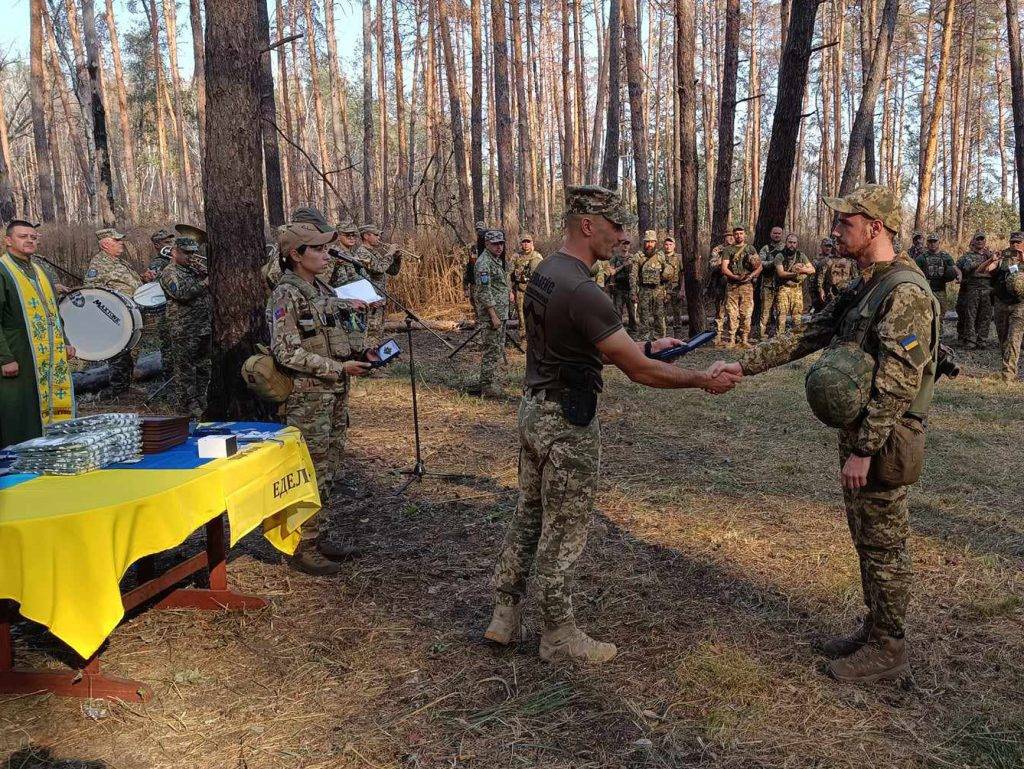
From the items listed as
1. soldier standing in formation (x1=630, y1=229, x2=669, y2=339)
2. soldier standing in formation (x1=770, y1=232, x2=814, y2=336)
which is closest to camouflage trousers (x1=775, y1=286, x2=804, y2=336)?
soldier standing in formation (x1=770, y1=232, x2=814, y2=336)

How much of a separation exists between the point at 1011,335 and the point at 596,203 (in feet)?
32.1

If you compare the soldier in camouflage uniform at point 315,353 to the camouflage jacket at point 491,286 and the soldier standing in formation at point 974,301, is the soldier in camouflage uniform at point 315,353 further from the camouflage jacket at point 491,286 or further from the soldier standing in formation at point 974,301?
the soldier standing in formation at point 974,301

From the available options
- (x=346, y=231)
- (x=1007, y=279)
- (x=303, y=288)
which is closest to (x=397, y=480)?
(x=303, y=288)

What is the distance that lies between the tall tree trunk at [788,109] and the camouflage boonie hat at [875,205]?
907cm

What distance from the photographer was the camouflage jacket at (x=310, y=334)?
4.18m

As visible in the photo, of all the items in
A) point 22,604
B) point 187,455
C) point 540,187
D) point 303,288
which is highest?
point 540,187

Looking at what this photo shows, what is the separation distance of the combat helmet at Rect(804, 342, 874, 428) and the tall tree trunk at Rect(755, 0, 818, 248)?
9.57 meters

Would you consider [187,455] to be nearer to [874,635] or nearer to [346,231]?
[874,635]

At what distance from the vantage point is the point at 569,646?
11.4ft

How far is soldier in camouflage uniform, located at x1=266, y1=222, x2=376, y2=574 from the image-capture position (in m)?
4.22

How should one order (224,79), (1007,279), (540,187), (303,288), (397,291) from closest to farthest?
(303,288)
(224,79)
(1007,279)
(397,291)
(540,187)

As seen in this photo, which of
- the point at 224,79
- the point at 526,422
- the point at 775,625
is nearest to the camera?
the point at 526,422

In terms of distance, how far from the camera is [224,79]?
245 inches

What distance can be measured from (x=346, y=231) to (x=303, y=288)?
6618mm
